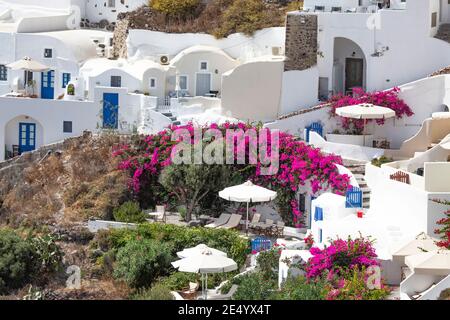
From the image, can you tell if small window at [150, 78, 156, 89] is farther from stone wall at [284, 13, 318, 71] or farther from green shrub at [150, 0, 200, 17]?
stone wall at [284, 13, 318, 71]

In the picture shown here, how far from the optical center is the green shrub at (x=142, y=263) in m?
42.1

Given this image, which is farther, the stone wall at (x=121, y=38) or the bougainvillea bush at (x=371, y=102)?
the stone wall at (x=121, y=38)

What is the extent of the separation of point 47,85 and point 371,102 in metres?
14.3

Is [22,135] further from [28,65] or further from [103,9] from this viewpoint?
[103,9]

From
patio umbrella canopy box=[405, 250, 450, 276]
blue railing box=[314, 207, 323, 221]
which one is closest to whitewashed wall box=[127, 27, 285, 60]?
blue railing box=[314, 207, 323, 221]

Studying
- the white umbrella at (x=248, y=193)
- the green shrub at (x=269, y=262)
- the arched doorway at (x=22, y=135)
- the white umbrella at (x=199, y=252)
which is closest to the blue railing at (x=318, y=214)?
the white umbrella at (x=248, y=193)

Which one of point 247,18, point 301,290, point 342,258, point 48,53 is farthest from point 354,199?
point 48,53

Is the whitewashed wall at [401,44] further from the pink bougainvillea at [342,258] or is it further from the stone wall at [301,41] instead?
the pink bougainvillea at [342,258]

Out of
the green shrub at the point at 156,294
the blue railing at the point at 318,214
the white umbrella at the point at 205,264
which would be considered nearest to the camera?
the white umbrella at the point at 205,264

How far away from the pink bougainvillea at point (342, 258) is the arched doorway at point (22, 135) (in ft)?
58.5

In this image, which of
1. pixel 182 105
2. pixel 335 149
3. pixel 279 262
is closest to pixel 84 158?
pixel 182 105

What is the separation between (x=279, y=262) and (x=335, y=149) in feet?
29.1

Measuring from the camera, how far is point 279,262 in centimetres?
4044
